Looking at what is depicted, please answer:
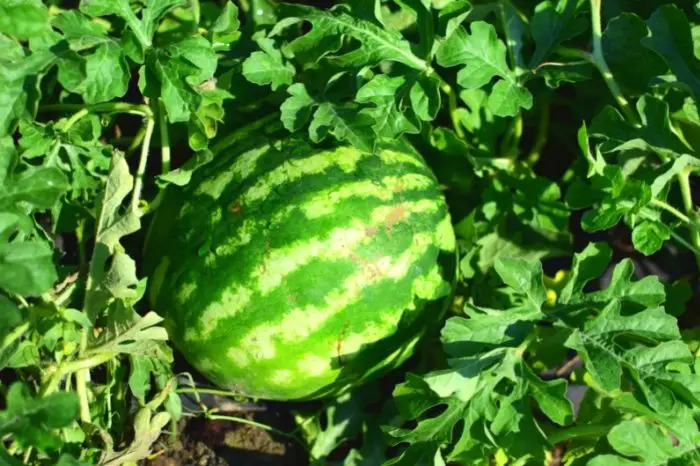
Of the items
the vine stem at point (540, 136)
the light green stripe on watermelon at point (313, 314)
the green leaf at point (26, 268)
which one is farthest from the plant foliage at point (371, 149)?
the light green stripe on watermelon at point (313, 314)

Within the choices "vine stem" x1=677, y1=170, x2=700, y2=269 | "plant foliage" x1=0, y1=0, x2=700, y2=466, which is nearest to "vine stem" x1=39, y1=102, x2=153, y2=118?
"plant foliage" x1=0, y1=0, x2=700, y2=466

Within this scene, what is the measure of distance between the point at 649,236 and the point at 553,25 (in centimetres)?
62

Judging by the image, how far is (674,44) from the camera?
235 cm

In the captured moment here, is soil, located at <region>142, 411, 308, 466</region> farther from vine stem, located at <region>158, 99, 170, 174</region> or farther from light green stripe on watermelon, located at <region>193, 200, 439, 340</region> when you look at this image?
vine stem, located at <region>158, 99, 170, 174</region>

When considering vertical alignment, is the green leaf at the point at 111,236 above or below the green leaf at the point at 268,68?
below

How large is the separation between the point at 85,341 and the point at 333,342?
0.61m

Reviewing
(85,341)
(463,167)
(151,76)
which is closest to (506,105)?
(463,167)

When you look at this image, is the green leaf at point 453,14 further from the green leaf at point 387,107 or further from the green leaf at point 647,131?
the green leaf at point 647,131

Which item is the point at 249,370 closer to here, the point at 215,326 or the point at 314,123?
the point at 215,326

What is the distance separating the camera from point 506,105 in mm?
2293

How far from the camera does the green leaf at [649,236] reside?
2258mm

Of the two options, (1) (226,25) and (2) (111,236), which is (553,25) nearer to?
(1) (226,25)

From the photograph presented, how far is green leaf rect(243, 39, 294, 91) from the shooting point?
2293 millimetres

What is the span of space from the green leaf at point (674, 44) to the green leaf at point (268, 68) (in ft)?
3.11
